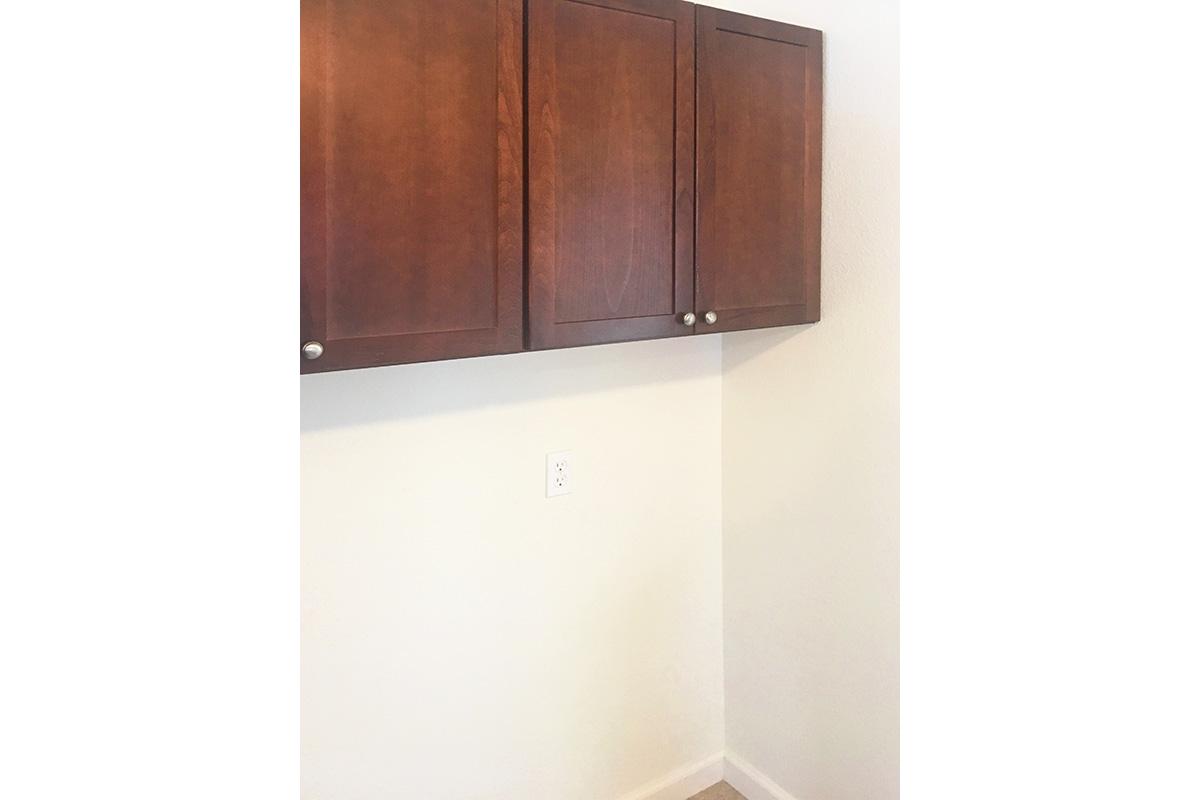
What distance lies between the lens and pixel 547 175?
1.49 meters

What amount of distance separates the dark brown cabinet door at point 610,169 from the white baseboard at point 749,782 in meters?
1.27

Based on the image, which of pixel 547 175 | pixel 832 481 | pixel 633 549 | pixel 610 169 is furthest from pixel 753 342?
pixel 547 175

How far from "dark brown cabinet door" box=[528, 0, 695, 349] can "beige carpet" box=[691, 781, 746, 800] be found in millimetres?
1331

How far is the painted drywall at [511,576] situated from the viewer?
1.70 m

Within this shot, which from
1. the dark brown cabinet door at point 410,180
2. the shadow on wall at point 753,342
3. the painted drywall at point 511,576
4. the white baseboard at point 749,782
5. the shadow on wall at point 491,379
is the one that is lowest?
the white baseboard at point 749,782

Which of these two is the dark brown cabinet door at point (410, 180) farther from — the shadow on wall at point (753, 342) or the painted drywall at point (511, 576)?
the shadow on wall at point (753, 342)

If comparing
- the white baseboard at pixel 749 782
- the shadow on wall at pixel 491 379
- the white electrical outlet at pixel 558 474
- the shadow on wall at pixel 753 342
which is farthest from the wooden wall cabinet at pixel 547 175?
the white baseboard at pixel 749 782

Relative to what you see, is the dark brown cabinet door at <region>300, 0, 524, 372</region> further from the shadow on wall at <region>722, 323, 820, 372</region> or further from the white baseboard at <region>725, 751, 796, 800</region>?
the white baseboard at <region>725, 751, 796, 800</region>

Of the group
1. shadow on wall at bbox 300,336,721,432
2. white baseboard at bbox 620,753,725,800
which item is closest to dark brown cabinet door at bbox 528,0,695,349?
shadow on wall at bbox 300,336,721,432

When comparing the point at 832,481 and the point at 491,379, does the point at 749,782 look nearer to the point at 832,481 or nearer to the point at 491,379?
the point at 832,481

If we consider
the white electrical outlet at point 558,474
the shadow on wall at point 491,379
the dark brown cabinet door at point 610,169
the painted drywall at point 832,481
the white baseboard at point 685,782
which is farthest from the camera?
the white baseboard at point 685,782

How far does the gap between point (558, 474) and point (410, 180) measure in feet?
2.78

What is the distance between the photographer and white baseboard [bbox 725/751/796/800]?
224 centimetres
